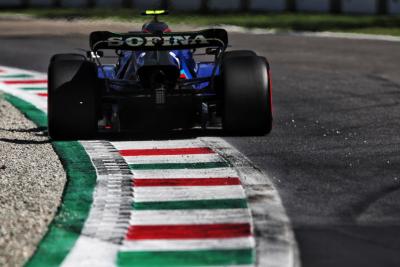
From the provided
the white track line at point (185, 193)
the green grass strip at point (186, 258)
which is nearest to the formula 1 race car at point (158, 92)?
the white track line at point (185, 193)

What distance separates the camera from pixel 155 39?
10.8m

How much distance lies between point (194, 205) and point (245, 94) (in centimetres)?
298

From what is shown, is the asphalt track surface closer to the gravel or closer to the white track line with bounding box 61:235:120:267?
the white track line with bounding box 61:235:120:267

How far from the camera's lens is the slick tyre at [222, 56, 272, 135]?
10992 mm

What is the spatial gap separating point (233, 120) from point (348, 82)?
21.1 feet

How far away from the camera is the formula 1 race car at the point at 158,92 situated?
10.9 m

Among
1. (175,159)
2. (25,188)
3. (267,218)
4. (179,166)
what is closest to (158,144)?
(175,159)

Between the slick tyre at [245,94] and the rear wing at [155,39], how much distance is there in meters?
0.36

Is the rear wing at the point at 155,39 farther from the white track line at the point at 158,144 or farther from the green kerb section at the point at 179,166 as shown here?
the green kerb section at the point at 179,166

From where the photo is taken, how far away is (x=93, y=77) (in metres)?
11.0

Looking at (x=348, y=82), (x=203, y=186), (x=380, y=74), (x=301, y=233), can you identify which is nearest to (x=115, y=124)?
(x=203, y=186)

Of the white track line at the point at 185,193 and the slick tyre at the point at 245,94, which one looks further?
the slick tyre at the point at 245,94

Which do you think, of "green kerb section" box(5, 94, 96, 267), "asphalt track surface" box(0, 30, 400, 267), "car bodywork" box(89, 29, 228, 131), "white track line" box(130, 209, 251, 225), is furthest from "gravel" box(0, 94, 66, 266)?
"asphalt track surface" box(0, 30, 400, 267)

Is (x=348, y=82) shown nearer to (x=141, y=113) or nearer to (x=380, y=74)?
(x=380, y=74)
